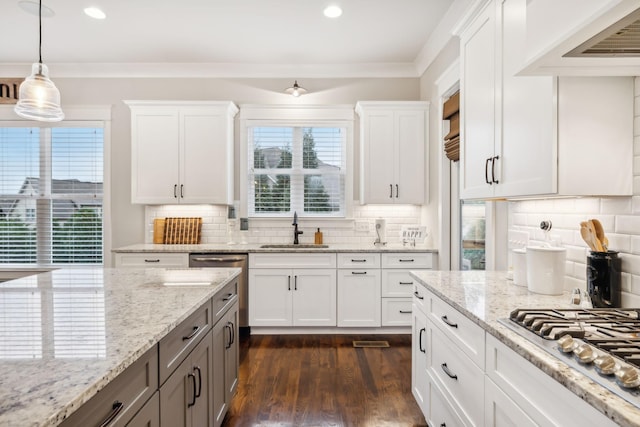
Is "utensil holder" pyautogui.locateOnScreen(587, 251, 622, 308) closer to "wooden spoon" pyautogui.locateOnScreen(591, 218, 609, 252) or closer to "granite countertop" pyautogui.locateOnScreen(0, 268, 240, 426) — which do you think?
"wooden spoon" pyautogui.locateOnScreen(591, 218, 609, 252)

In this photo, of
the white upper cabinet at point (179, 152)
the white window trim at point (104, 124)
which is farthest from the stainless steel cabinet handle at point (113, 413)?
the white window trim at point (104, 124)

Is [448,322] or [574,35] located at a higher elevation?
[574,35]

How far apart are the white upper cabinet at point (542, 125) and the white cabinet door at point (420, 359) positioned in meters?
0.84

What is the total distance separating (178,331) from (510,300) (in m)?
1.41

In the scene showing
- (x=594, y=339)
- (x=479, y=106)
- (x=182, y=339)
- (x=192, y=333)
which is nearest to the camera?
(x=594, y=339)

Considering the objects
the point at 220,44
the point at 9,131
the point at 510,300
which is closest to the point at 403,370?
the point at 510,300

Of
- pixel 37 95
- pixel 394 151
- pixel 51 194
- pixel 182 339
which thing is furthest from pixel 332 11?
pixel 51 194

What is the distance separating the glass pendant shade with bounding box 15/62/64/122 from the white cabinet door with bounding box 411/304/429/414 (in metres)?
2.63

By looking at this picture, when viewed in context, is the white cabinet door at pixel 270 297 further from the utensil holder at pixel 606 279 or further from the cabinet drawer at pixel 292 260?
the utensil holder at pixel 606 279

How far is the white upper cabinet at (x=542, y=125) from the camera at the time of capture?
4.81 feet

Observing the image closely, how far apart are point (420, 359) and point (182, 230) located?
3.09 m

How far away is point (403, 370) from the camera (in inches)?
118

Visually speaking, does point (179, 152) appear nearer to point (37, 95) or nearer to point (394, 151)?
point (37, 95)

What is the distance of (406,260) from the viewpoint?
Answer: 3.78 m
